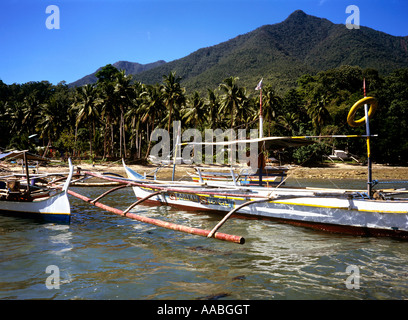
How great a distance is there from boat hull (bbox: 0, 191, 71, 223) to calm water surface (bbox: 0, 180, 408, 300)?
1.79 feet

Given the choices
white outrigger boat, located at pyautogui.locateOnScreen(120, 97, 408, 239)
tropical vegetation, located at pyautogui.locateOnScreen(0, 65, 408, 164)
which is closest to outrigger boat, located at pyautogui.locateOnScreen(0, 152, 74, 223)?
white outrigger boat, located at pyautogui.locateOnScreen(120, 97, 408, 239)

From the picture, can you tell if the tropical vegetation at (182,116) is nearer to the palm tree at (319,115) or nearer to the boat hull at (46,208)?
the palm tree at (319,115)

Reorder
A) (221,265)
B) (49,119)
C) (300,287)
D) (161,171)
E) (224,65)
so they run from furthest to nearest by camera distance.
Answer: (224,65), (49,119), (161,171), (221,265), (300,287)

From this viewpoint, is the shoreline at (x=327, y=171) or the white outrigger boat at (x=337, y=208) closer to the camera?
the white outrigger boat at (x=337, y=208)

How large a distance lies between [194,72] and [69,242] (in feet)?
613

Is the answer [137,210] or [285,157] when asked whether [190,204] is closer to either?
[137,210]

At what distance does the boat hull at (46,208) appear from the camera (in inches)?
496

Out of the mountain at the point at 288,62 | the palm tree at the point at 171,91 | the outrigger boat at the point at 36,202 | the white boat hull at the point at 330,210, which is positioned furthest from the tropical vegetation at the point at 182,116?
the mountain at the point at 288,62

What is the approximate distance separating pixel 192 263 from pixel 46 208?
8043mm

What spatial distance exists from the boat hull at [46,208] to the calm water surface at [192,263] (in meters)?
0.55

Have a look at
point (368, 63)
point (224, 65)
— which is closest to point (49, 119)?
point (224, 65)

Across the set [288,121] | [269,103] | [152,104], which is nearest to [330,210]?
[152,104]

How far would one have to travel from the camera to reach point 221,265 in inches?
326

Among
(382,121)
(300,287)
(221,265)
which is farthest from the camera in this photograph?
(382,121)
